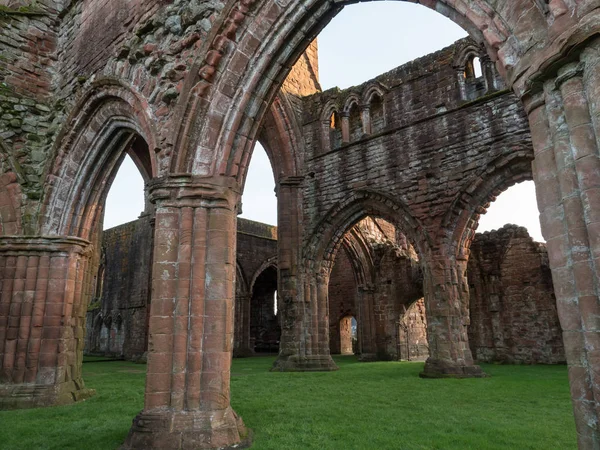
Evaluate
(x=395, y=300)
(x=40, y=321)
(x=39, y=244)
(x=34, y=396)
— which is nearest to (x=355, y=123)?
(x=395, y=300)

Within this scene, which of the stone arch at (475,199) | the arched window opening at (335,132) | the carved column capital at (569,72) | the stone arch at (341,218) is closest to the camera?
the carved column capital at (569,72)

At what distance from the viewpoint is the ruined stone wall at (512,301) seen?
13.0m

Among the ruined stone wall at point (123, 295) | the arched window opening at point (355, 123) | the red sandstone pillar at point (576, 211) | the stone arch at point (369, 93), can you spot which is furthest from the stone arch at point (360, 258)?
the red sandstone pillar at point (576, 211)

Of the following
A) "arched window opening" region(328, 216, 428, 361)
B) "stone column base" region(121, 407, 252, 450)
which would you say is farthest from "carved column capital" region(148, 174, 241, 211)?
"arched window opening" region(328, 216, 428, 361)

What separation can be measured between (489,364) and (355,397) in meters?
8.24

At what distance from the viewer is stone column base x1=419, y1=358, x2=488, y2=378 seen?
9.09m

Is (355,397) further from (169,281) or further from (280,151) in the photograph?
(280,151)

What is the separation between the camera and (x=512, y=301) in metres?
13.5

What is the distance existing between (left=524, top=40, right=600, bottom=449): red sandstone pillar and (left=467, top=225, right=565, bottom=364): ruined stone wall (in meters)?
11.9

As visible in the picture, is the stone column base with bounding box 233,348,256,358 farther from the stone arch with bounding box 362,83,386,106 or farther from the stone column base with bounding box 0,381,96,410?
the stone column base with bounding box 0,381,96,410

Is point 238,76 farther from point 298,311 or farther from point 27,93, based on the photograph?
point 298,311

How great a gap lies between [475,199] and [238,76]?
664 centimetres

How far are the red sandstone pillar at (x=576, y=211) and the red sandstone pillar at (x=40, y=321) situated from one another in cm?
635

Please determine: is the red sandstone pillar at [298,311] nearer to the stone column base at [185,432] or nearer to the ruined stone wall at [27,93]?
the ruined stone wall at [27,93]
